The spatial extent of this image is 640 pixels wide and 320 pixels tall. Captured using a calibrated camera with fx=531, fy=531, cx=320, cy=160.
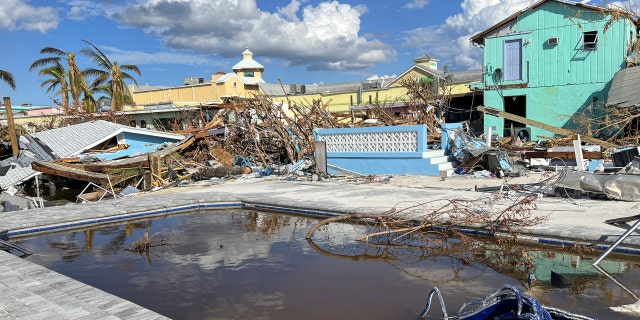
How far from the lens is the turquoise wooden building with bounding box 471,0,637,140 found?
74.9ft

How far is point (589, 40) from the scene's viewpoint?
23.3 m

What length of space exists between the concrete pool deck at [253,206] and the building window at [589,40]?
11.9 meters

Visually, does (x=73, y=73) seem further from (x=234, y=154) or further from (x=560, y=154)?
(x=560, y=154)

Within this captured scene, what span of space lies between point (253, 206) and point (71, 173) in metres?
8.29

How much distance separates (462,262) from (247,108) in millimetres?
16715

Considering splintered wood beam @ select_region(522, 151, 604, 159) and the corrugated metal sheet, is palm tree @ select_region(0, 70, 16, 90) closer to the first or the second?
splintered wood beam @ select_region(522, 151, 604, 159)

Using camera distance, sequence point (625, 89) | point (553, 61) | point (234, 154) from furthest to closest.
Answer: point (553, 61), point (234, 154), point (625, 89)

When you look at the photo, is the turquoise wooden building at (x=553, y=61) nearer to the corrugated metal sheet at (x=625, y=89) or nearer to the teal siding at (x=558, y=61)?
the teal siding at (x=558, y=61)

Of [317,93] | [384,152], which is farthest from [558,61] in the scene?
[317,93]

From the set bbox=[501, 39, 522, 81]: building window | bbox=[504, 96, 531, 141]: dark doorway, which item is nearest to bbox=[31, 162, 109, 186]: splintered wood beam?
bbox=[504, 96, 531, 141]: dark doorway

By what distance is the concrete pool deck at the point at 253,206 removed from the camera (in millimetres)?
5387

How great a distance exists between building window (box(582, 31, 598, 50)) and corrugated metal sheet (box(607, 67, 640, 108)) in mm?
1985

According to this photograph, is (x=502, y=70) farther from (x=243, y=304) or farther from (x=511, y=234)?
(x=243, y=304)

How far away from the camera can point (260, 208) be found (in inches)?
495
